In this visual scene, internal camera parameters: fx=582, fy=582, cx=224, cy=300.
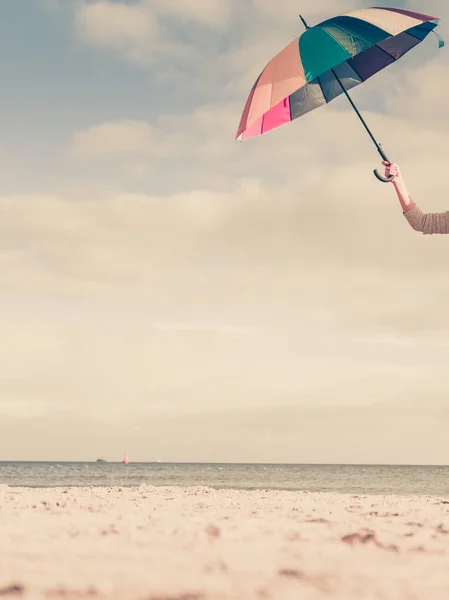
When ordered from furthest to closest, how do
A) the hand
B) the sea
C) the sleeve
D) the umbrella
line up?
the sea → the umbrella → the hand → the sleeve

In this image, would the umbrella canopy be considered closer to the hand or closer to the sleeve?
the hand

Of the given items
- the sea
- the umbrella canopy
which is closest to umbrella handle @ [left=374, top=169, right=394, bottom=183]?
the umbrella canopy

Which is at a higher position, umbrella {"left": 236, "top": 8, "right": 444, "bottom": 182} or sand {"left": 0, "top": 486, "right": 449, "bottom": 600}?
umbrella {"left": 236, "top": 8, "right": 444, "bottom": 182}

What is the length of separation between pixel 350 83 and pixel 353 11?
130 centimetres

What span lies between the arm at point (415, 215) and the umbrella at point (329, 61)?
0.99 meters

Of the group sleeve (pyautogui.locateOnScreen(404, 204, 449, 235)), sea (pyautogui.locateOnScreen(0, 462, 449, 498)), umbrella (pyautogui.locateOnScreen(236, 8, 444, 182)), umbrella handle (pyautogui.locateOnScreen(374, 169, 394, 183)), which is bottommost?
sea (pyautogui.locateOnScreen(0, 462, 449, 498))

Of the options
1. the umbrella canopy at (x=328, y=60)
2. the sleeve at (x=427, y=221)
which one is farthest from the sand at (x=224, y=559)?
the umbrella canopy at (x=328, y=60)

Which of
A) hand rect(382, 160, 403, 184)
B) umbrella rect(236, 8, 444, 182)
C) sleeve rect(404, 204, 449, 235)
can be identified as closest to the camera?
sleeve rect(404, 204, 449, 235)

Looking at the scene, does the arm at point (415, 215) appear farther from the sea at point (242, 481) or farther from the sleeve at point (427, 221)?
the sea at point (242, 481)

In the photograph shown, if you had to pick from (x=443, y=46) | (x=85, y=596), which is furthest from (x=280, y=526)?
(x=443, y=46)

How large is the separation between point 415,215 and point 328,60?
2.95 meters

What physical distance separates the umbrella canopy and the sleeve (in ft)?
8.74

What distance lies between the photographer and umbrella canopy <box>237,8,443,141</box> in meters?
7.38

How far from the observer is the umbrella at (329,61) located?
290 inches
